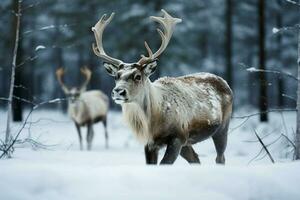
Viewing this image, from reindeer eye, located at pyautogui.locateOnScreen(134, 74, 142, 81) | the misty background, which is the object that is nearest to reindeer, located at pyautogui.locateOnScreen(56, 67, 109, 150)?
the misty background

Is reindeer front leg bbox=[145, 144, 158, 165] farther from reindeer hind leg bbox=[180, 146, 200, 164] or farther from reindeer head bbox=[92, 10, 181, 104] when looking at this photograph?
reindeer hind leg bbox=[180, 146, 200, 164]

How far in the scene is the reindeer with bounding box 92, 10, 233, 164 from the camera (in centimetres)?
632

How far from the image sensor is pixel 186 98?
695 cm

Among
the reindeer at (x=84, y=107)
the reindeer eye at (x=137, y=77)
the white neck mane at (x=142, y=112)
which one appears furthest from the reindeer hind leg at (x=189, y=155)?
the reindeer at (x=84, y=107)

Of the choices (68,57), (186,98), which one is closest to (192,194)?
(186,98)

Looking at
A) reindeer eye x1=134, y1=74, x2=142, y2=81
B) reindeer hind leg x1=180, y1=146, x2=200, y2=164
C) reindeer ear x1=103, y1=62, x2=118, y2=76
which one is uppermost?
reindeer ear x1=103, y1=62, x2=118, y2=76

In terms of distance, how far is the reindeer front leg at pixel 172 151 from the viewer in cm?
621

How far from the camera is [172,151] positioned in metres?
6.25

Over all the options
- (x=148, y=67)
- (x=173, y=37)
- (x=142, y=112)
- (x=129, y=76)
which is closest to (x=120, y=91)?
(x=129, y=76)

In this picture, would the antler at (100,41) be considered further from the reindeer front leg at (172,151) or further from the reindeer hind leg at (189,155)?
the reindeer hind leg at (189,155)

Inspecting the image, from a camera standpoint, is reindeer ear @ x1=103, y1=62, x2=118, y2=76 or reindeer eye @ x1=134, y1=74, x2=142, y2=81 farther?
reindeer ear @ x1=103, y1=62, x2=118, y2=76

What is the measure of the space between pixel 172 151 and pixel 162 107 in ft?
2.17

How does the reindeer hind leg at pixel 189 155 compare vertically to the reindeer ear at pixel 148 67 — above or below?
below

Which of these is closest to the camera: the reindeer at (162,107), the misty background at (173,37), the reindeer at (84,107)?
the reindeer at (162,107)
